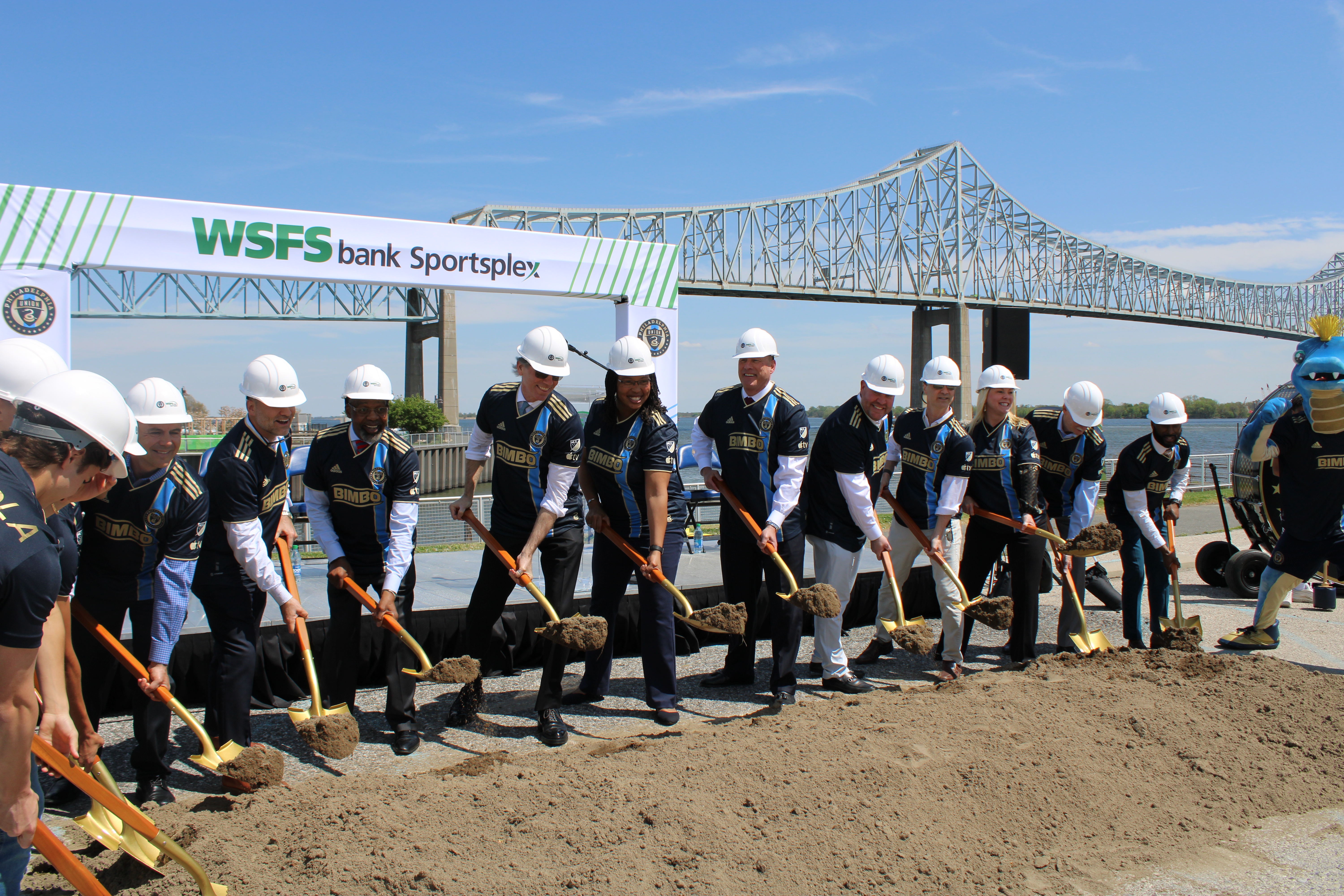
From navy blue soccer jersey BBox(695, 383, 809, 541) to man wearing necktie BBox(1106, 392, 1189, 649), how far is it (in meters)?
2.14

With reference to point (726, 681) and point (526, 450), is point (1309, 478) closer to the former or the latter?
point (726, 681)

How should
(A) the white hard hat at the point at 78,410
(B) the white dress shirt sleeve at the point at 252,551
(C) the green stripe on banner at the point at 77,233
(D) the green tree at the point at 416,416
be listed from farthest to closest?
1. (D) the green tree at the point at 416,416
2. (C) the green stripe on banner at the point at 77,233
3. (B) the white dress shirt sleeve at the point at 252,551
4. (A) the white hard hat at the point at 78,410

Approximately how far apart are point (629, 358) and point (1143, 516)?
340 cm

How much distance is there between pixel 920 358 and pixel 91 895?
6107cm

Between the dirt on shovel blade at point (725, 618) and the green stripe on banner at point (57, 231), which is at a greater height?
the green stripe on banner at point (57, 231)

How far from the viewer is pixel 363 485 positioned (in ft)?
12.3

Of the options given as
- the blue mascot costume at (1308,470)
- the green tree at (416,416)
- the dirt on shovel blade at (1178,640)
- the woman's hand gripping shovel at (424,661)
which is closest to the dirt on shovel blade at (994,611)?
the dirt on shovel blade at (1178,640)

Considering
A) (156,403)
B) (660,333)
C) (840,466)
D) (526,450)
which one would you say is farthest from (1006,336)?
(156,403)

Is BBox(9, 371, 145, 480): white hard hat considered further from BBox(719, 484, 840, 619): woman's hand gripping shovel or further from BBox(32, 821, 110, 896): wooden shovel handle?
BBox(719, 484, 840, 619): woman's hand gripping shovel

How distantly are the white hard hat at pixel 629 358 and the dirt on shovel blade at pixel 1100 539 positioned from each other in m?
2.83

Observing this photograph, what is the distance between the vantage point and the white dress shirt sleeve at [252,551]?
330cm

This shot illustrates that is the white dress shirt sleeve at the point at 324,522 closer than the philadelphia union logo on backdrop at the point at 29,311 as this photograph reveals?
Yes

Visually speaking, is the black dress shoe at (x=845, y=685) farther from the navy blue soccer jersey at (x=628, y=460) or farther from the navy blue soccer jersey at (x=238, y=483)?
the navy blue soccer jersey at (x=238, y=483)

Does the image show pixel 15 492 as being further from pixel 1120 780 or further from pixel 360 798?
pixel 1120 780
